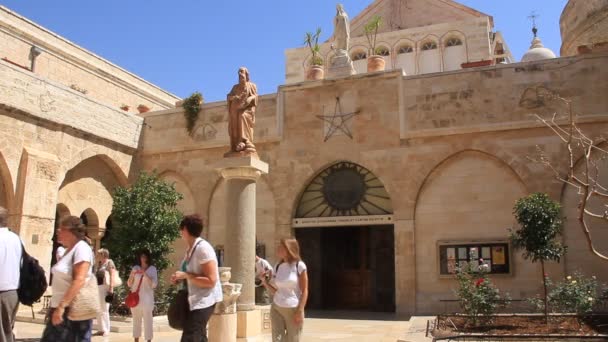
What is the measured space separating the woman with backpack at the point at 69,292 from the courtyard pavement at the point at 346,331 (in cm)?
455

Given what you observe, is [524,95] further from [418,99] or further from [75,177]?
[75,177]

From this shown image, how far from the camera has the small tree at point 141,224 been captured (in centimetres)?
1407

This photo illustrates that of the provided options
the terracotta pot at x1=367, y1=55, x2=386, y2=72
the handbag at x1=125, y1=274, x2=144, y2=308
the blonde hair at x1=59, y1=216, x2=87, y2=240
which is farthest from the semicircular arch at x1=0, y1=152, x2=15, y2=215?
the blonde hair at x1=59, y1=216, x2=87, y2=240

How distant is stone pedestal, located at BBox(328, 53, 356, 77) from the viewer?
56.3 feet

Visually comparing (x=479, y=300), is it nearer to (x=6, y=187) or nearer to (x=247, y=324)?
(x=247, y=324)

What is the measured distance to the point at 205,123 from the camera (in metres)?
18.4

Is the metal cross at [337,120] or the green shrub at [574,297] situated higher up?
the metal cross at [337,120]

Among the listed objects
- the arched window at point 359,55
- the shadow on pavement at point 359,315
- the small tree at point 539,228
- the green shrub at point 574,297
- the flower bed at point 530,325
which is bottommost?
the shadow on pavement at point 359,315

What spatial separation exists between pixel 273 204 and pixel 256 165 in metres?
7.91

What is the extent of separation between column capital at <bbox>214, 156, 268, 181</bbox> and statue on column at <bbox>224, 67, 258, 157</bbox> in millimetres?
195

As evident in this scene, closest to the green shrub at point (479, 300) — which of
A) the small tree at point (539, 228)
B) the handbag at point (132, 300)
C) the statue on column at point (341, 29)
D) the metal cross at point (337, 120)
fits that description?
the small tree at point (539, 228)

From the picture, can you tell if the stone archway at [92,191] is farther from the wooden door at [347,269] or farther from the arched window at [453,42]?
the arched window at [453,42]

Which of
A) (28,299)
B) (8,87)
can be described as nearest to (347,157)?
(8,87)

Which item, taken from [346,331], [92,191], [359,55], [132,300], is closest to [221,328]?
[132,300]
